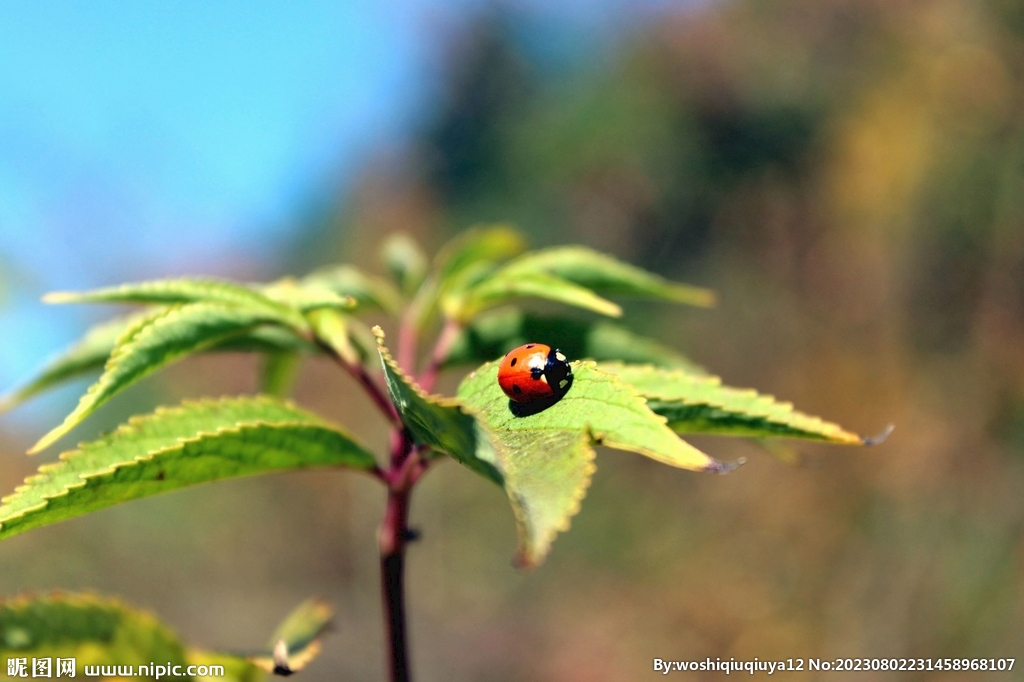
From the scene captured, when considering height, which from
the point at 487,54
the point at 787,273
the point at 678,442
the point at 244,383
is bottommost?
the point at 678,442

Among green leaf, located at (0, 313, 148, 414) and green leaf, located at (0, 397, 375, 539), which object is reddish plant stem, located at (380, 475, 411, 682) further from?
green leaf, located at (0, 313, 148, 414)

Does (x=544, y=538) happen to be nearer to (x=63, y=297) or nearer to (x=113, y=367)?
(x=113, y=367)

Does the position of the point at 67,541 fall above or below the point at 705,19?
below

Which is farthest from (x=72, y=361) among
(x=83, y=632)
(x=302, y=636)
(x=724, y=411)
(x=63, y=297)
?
(x=724, y=411)

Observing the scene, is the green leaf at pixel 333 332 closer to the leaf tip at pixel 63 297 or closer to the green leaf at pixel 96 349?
the green leaf at pixel 96 349

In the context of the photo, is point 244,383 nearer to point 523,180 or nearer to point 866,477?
point 523,180

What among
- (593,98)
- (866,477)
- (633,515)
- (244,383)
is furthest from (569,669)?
(593,98)

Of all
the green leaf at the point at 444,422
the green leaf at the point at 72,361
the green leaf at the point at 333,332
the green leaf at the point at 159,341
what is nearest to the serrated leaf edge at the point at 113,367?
the green leaf at the point at 159,341
